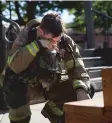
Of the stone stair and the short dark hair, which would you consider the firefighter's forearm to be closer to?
the short dark hair

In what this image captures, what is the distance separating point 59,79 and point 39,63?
35 cm

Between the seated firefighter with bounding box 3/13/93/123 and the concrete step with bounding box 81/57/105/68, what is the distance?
576cm

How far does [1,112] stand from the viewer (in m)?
5.88

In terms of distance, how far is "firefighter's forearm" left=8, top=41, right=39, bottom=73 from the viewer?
3.19m

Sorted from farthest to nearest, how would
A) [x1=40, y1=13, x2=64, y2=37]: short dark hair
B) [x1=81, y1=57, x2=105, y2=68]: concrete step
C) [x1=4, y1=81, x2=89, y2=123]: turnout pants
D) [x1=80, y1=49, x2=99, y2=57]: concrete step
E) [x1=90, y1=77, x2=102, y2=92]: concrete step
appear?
1. [x1=80, y1=49, x2=99, y2=57]: concrete step
2. [x1=81, y1=57, x2=105, y2=68]: concrete step
3. [x1=90, y1=77, x2=102, y2=92]: concrete step
4. [x1=4, y1=81, x2=89, y2=123]: turnout pants
5. [x1=40, y1=13, x2=64, y2=37]: short dark hair

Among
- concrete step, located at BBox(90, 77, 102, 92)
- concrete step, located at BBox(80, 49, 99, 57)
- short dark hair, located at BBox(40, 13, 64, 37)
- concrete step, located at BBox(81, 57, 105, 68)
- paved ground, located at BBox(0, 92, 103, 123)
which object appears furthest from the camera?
concrete step, located at BBox(80, 49, 99, 57)

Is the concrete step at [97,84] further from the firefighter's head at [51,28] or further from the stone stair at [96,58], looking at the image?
the firefighter's head at [51,28]

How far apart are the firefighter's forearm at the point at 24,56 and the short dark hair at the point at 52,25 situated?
0.16 metres

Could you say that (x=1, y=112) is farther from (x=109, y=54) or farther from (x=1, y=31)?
(x=109, y=54)

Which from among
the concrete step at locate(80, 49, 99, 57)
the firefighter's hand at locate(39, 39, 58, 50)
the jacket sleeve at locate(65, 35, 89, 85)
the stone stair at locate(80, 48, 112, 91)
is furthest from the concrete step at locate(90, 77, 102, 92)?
the firefighter's hand at locate(39, 39, 58, 50)

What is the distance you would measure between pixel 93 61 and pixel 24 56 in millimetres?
6962

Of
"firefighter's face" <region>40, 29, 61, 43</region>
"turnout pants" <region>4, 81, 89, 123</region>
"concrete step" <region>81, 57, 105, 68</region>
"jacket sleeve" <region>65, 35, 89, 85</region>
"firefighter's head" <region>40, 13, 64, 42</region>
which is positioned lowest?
"concrete step" <region>81, 57, 105, 68</region>

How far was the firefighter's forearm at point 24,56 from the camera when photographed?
3188 mm

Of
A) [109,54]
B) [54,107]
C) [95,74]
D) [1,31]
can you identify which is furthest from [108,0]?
[54,107]
